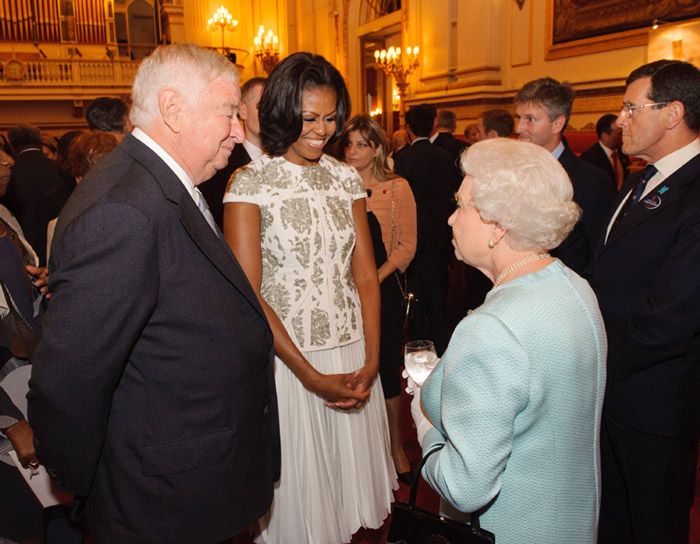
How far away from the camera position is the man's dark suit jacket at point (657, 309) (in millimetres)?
1812

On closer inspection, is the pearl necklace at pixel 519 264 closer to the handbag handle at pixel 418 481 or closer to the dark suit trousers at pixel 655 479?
the handbag handle at pixel 418 481

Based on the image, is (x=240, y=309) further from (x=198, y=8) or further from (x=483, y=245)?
(x=198, y=8)

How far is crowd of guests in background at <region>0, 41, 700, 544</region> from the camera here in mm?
1186

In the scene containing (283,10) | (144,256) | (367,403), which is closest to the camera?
(144,256)

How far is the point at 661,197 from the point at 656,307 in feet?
1.25

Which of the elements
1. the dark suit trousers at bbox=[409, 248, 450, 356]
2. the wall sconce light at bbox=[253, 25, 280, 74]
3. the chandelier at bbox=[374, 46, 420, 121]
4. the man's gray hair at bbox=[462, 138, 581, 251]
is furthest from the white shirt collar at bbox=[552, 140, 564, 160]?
the wall sconce light at bbox=[253, 25, 280, 74]

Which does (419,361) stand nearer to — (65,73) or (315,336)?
(315,336)

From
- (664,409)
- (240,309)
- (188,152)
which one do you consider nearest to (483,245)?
(240,309)

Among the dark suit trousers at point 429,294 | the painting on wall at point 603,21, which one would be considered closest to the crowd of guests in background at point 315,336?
the dark suit trousers at point 429,294

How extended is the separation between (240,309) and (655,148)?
157 centimetres

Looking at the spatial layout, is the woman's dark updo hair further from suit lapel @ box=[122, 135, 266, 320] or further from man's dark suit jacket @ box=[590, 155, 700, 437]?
man's dark suit jacket @ box=[590, 155, 700, 437]

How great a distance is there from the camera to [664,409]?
6.35 ft

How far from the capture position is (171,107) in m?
1.33

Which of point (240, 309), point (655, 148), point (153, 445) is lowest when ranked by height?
point (153, 445)
